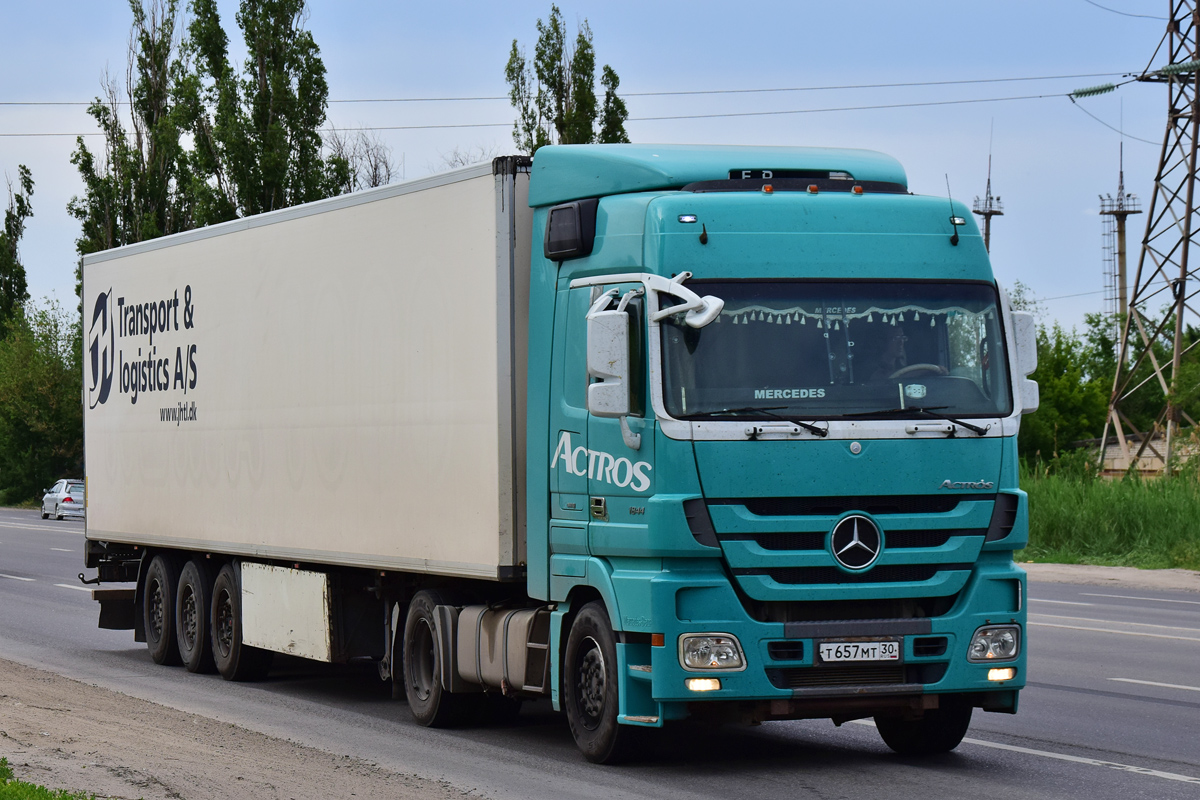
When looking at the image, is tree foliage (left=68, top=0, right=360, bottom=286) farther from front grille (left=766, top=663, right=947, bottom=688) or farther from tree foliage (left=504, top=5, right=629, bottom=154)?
front grille (left=766, top=663, right=947, bottom=688)

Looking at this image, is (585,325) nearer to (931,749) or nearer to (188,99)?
(931,749)

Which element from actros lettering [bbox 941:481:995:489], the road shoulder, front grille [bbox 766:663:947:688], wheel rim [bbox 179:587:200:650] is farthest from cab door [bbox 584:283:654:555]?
the road shoulder

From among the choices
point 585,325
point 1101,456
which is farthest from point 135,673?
point 1101,456

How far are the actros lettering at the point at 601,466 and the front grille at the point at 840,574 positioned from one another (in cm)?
71

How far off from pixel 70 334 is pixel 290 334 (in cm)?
6785

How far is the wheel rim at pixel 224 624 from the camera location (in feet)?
47.9

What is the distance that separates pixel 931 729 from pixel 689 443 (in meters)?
2.49

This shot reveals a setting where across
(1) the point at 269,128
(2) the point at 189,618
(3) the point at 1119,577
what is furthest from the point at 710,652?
(1) the point at 269,128

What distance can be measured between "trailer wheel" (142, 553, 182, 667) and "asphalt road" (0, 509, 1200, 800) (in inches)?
8.1

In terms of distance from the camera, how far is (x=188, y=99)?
150 ft

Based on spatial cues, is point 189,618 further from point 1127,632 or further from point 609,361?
point 1127,632

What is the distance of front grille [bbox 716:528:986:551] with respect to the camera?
896 centimetres

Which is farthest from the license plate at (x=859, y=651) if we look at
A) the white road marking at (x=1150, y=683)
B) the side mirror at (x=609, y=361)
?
the white road marking at (x=1150, y=683)

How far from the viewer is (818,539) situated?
29.6ft
